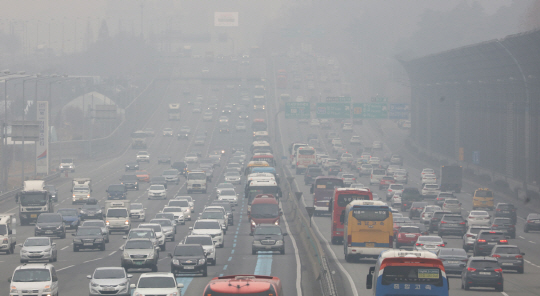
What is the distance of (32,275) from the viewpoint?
26219mm

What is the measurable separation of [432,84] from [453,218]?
65804 mm

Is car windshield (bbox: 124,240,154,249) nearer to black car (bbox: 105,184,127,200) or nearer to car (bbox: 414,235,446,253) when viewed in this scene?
car (bbox: 414,235,446,253)

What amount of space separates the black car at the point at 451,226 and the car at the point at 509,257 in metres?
15.1

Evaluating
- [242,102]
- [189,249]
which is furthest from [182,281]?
[242,102]

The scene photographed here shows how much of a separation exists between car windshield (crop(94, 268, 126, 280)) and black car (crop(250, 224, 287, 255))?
49.1ft

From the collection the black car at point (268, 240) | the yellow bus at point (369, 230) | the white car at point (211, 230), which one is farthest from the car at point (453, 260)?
the white car at point (211, 230)

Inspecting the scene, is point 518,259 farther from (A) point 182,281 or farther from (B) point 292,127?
(B) point 292,127

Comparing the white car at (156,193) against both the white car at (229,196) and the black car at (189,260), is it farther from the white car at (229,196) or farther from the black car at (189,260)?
the black car at (189,260)

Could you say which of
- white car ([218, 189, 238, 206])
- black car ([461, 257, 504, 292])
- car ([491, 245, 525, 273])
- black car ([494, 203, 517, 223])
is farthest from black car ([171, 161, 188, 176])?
black car ([461, 257, 504, 292])

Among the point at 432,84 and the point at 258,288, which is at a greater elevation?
the point at 432,84

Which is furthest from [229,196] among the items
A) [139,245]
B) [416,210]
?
[139,245]

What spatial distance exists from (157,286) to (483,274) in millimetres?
12351

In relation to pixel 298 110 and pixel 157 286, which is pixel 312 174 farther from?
pixel 157 286

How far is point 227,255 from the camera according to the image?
41562 millimetres
